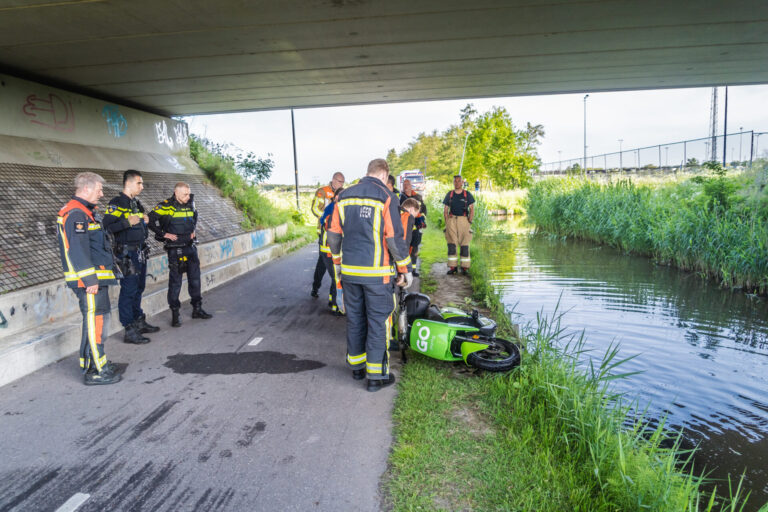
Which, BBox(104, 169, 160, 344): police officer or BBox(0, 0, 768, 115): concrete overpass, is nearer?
BBox(104, 169, 160, 344): police officer

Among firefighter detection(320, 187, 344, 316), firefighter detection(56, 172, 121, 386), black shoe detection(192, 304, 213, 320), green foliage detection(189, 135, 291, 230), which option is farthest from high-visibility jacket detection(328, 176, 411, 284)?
green foliage detection(189, 135, 291, 230)

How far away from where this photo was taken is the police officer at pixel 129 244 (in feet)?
19.2

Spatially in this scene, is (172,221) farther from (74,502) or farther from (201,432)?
(74,502)

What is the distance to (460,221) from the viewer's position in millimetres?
10102

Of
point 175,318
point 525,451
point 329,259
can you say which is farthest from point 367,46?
point 525,451

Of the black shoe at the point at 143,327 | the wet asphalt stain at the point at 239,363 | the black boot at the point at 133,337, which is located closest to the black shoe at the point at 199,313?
the black shoe at the point at 143,327

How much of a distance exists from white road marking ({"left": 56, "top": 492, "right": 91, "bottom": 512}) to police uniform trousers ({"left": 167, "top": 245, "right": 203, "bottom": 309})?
4.04 meters

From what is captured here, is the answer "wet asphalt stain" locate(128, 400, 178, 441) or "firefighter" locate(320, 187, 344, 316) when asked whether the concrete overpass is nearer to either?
"firefighter" locate(320, 187, 344, 316)

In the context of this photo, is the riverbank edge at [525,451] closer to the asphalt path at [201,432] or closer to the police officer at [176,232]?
the asphalt path at [201,432]

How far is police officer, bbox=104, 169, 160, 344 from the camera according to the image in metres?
5.86

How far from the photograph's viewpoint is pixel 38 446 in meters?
3.56

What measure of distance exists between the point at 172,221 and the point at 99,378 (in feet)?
8.60

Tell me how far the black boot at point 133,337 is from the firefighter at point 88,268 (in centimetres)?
106

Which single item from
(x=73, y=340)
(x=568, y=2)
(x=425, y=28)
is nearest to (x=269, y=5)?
(x=425, y=28)
